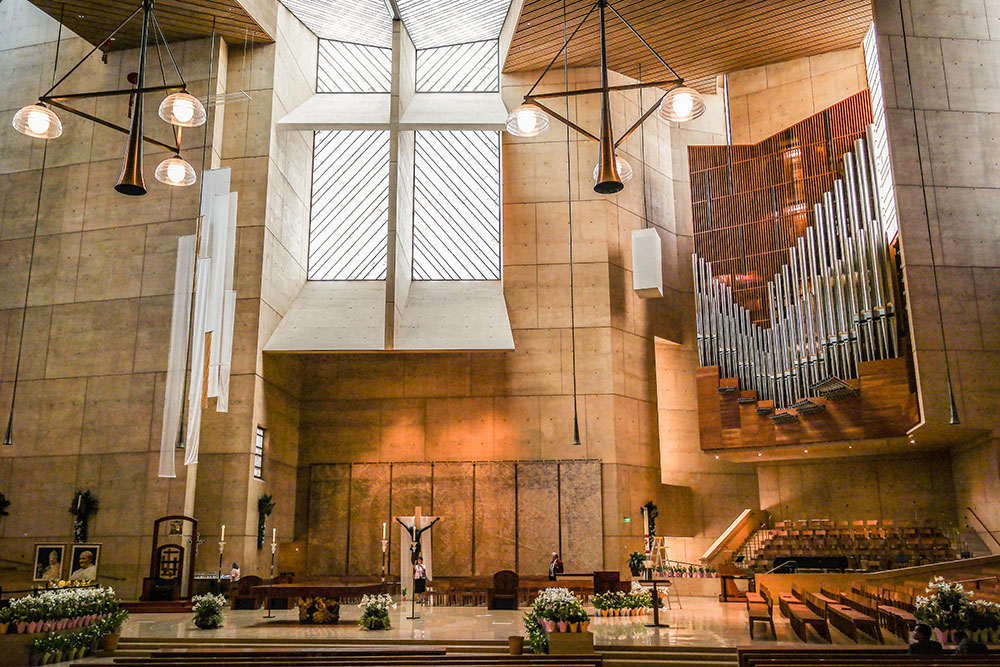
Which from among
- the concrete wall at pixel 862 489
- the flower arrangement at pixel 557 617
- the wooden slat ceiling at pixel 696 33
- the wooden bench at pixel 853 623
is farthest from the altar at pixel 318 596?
the wooden slat ceiling at pixel 696 33

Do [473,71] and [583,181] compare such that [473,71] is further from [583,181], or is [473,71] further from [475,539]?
[475,539]

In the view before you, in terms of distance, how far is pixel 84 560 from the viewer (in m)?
15.8

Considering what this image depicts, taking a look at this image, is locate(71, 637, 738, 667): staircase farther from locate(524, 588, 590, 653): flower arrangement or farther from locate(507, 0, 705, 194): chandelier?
locate(507, 0, 705, 194): chandelier

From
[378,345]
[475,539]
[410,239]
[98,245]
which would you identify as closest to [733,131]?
[410,239]

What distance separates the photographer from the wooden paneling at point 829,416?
16.0m

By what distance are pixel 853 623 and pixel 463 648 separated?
16.0ft

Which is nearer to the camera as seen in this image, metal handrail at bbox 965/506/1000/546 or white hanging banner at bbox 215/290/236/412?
white hanging banner at bbox 215/290/236/412

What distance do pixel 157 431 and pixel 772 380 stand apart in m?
12.9

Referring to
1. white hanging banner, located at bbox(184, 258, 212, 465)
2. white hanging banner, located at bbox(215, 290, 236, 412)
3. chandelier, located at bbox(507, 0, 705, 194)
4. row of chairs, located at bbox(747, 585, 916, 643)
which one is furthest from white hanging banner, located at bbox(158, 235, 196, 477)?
row of chairs, located at bbox(747, 585, 916, 643)

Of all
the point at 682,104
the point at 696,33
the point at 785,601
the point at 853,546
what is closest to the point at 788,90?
the point at 696,33

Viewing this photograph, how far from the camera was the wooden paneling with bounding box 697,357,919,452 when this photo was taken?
16.0 m

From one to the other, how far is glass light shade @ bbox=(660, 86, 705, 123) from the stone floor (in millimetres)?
6241

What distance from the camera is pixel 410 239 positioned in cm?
2069

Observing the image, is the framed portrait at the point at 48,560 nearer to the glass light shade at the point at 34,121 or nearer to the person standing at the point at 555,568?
the person standing at the point at 555,568
